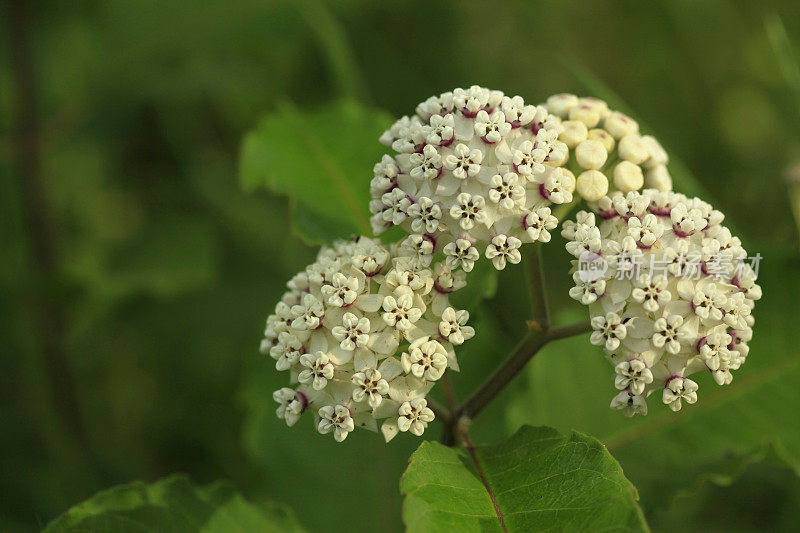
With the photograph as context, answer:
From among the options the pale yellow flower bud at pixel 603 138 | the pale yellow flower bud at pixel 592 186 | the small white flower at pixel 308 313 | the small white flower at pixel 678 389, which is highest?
the pale yellow flower bud at pixel 603 138

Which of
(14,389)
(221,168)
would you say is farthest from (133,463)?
(221,168)

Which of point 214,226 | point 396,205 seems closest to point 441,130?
point 396,205

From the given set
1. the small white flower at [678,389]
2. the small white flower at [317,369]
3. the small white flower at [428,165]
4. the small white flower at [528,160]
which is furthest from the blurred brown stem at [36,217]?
the small white flower at [678,389]

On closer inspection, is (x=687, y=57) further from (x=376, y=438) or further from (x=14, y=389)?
(x=14, y=389)

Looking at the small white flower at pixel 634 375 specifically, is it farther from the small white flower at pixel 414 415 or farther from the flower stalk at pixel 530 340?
the small white flower at pixel 414 415

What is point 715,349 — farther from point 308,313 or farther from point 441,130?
point 308,313

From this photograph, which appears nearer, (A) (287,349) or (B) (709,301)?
(B) (709,301)
